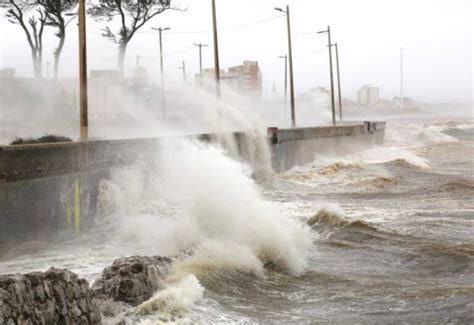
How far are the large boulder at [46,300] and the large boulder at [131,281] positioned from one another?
1.62 feet

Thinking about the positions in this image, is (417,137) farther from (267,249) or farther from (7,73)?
(267,249)

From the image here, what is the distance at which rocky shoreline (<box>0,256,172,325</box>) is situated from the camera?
16.7 ft

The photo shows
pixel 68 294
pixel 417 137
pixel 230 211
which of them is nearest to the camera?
pixel 68 294

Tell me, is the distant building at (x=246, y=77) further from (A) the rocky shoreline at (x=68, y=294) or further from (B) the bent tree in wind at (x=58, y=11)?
(A) the rocky shoreline at (x=68, y=294)

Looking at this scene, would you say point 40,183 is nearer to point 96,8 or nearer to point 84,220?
point 84,220

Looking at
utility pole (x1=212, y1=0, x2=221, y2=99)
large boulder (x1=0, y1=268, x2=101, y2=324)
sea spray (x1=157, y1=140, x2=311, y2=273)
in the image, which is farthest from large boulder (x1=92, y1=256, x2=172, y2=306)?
utility pole (x1=212, y1=0, x2=221, y2=99)

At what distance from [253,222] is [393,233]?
250 centimetres

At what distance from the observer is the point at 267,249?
9.07m

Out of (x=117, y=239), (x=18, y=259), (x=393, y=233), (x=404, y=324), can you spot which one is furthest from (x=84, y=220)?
(x=404, y=324)

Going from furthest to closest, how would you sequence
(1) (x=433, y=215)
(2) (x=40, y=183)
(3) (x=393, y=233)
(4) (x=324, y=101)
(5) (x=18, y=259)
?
(4) (x=324, y=101) → (1) (x=433, y=215) → (3) (x=393, y=233) → (2) (x=40, y=183) → (5) (x=18, y=259)

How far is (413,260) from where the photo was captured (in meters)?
8.85

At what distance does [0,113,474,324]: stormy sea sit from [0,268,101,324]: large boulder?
34cm

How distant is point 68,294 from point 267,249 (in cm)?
403

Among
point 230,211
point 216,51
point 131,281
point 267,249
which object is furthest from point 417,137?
point 131,281
